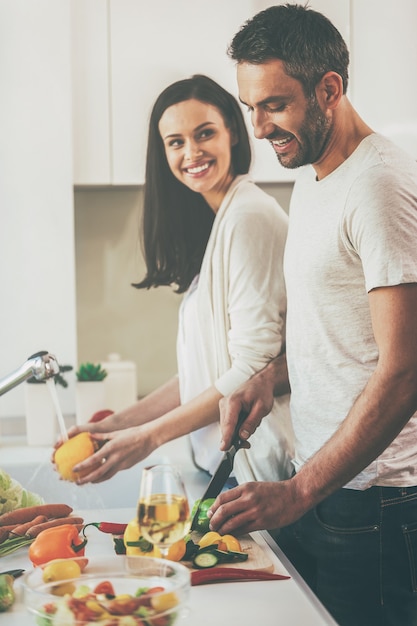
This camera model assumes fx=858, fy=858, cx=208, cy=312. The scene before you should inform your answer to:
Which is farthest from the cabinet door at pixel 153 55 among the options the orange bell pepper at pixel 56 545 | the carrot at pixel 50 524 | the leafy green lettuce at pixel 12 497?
the orange bell pepper at pixel 56 545

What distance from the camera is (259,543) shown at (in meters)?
1.23

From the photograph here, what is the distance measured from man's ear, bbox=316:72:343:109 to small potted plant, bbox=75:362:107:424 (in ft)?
3.50

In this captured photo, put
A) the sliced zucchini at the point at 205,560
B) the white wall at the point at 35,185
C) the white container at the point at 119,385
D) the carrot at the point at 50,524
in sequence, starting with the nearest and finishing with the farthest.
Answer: the sliced zucchini at the point at 205,560
the carrot at the point at 50,524
the white wall at the point at 35,185
the white container at the point at 119,385

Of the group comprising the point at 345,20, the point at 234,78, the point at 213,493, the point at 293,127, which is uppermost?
the point at 345,20

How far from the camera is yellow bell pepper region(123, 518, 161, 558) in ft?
3.68

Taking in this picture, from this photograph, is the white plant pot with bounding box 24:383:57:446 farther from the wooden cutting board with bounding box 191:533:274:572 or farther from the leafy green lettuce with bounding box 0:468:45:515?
the wooden cutting board with bounding box 191:533:274:572


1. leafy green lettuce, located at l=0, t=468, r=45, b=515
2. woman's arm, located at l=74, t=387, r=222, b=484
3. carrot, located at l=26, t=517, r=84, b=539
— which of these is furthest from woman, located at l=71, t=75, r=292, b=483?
carrot, located at l=26, t=517, r=84, b=539

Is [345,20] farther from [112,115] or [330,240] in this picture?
[330,240]

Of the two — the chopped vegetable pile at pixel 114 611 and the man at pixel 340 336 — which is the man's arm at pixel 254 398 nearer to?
the man at pixel 340 336

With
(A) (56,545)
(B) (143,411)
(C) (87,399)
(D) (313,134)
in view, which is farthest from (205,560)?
(C) (87,399)

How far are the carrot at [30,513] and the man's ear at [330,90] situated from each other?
2.51 feet

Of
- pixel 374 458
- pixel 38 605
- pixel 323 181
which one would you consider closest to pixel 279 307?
pixel 323 181

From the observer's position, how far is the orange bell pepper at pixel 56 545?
1.12m

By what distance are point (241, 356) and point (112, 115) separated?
84 centimetres
